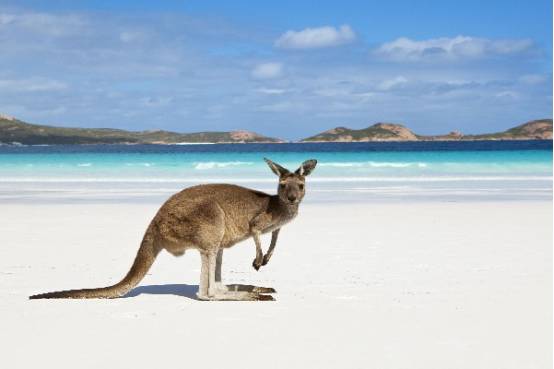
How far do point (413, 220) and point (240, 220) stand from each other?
6.18 meters

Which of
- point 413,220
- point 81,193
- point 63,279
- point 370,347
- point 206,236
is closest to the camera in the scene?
point 370,347

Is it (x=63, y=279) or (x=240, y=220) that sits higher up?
(x=240, y=220)

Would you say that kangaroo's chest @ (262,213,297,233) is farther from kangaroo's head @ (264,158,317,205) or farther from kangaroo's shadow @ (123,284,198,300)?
kangaroo's shadow @ (123,284,198,300)

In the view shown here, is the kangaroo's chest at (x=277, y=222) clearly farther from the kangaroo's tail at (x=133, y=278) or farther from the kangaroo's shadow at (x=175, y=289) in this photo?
the kangaroo's tail at (x=133, y=278)

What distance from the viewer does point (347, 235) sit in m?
9.30

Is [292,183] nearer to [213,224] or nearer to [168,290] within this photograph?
[213,224]

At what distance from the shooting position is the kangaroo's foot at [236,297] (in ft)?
17.4

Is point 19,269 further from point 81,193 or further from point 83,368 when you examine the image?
point 81,193

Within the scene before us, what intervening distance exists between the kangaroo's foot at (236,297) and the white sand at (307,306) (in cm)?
8

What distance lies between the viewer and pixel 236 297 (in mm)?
5340

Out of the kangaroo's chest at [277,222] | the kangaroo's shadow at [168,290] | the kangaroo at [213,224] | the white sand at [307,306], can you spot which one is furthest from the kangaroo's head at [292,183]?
the kangaroo's shadow at [168,290]

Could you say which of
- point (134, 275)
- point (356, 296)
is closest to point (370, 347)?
point (356, 296)

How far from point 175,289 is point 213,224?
44.1 inches

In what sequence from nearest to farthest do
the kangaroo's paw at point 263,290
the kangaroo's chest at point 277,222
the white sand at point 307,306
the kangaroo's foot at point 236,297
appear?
the white sand at point 307,306 → the kangaroo's chest at point 277,222 → the kangaroo's foot at point 236,297 → the kangaroo's paw at point 263,290
